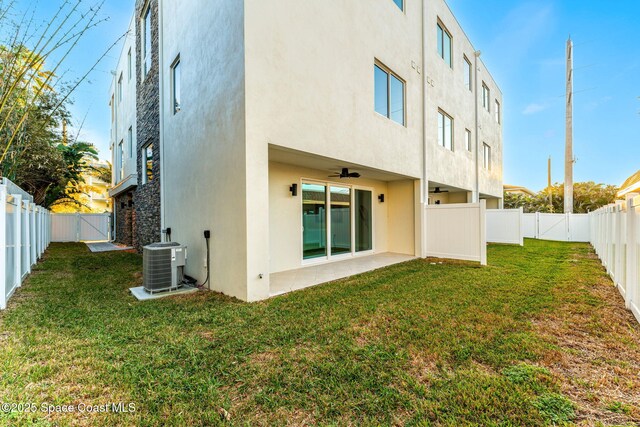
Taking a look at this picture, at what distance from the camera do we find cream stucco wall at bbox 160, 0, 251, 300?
4805 millimetres

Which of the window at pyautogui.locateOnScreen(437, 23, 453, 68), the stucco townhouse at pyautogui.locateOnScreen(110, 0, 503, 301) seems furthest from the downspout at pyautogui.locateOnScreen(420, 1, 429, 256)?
the window at pyautogui.locateOnScreen(437, 23, 453, 68)

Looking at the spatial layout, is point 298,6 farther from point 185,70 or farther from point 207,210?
point 207,210

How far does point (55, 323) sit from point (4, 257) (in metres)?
1.60

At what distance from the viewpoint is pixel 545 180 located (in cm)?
2628

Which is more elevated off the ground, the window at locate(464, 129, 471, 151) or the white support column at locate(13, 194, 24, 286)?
the window at locate(464, 129, 471, 151)

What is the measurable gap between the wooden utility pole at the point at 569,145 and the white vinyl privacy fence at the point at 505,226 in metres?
4.66

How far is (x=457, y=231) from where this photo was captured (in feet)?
28.4

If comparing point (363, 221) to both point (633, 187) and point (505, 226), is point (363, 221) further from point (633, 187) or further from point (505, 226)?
point (505, 226)

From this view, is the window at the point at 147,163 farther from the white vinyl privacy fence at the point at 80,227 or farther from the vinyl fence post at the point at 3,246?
the white vinyl privacy fence at the point at 80,227

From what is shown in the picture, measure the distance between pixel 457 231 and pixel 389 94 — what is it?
4.66 m

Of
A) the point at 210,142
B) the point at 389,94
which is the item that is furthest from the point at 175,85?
the point at 389,94

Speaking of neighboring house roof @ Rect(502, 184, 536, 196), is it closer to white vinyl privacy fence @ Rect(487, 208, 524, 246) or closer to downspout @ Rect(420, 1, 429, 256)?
white vinyl privacy fence @ Rect(487, 208, 524, 246)

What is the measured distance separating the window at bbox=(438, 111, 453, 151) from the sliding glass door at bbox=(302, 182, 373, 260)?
12.3 ft

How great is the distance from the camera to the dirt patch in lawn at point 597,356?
2119mm
